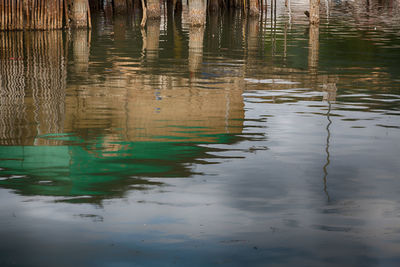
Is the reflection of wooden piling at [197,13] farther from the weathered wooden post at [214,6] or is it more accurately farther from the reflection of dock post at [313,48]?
the weathered wooden post at [214,6]

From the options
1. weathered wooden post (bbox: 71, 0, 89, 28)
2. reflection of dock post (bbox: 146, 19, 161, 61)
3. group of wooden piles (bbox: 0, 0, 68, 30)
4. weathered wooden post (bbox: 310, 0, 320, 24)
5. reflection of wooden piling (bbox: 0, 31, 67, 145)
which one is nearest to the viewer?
reflection of wooden piling (bbox: 0, 31, 67, 145)

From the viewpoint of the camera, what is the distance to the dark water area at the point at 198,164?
499 centimetres

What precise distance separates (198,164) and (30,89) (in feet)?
18.6

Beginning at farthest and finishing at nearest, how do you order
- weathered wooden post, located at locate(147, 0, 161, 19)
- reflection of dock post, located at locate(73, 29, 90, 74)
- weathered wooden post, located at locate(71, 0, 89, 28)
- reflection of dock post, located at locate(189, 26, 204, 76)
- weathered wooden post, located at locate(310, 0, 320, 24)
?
weathered wooden post, located at locate(147, 0, 161, 19) → weathered wooden post, located at locate(310, 0, 320, 24) → weathered wooden post, located at locate(71, 0, 89, 28) → reflection of dock post, located at locate(189, 26, 204, 76) → reflection of dock post, located at locate(73, 29, 90, 74)

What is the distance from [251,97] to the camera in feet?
37.4

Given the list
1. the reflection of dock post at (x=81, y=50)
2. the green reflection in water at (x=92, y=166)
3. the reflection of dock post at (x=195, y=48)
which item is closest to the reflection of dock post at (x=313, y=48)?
the reflection of dock post at (x=195, y=48)

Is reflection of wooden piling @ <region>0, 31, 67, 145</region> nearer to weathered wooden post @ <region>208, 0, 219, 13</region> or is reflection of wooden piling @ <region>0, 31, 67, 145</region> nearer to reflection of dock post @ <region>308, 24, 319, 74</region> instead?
reflection of dock post @ <region>308, 24, 319, 74</region>

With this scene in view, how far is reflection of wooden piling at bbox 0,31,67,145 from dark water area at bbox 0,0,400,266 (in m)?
0.05

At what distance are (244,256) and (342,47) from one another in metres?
16.8

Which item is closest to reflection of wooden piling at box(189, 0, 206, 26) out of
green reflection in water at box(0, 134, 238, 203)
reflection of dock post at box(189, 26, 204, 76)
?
reflection of dock post at box(189, 26, 204, 76)

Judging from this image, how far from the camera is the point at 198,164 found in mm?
7223

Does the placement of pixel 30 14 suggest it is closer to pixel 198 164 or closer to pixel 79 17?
pixel 79 17

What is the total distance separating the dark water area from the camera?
4988 mm

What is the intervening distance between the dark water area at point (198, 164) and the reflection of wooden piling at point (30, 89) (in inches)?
2.1
